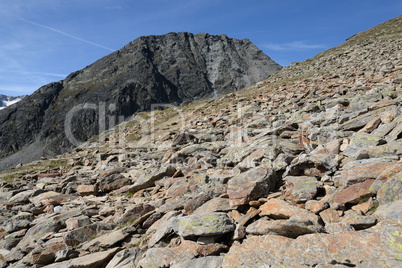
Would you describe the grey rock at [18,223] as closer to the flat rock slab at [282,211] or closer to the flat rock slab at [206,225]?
the flat rock slab at [206,225]

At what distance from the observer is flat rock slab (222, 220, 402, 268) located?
4.56m

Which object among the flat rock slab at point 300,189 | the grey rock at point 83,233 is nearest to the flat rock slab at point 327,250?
the flat rock slab at point 300,189

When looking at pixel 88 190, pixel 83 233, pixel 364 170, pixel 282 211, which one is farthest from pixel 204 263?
pixel 88 190

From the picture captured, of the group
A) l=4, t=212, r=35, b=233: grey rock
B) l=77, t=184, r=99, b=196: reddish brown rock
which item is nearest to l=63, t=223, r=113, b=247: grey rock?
l=4, t=212, r=35, b=233: grey rock

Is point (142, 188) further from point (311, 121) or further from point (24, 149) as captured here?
point (24, 149)

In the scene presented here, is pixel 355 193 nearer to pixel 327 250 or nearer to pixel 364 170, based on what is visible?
pixel 364 170

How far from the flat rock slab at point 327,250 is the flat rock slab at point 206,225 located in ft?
2.79

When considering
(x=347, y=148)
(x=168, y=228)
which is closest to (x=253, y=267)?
(x=168, y=228)

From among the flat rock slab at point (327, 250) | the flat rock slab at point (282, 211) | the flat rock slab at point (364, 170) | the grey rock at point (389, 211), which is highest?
the flat rock slab at point (364, 170)

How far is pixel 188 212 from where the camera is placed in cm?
888

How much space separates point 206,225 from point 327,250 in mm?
2962

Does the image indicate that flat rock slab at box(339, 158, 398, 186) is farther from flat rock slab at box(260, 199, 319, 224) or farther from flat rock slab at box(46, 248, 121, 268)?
flat rock slab at box(46, 248, 121, 268)

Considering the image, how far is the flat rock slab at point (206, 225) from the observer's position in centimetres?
661

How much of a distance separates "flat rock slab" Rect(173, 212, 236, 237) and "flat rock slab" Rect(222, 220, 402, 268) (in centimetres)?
85
